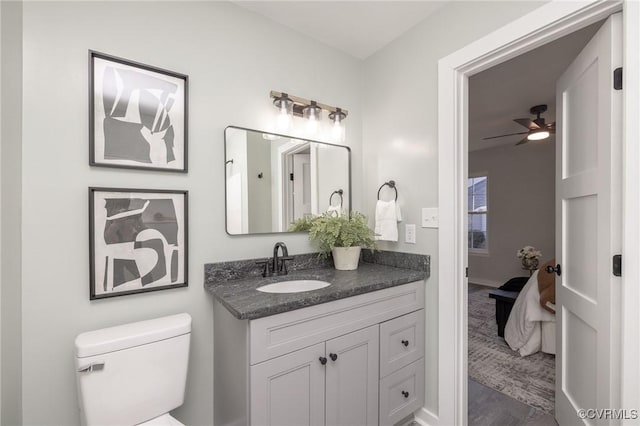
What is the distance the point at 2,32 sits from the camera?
1.04 m

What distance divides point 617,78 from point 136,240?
7.12ft

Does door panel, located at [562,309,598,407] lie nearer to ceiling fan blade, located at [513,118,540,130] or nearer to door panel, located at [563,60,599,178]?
door panel, located at [563,60,599,178]

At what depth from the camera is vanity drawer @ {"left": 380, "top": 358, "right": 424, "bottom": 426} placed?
5.08 feet

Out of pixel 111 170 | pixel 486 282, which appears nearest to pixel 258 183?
pixel 111 170

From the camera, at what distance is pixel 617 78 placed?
1.15m

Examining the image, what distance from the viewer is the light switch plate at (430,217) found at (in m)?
1.71

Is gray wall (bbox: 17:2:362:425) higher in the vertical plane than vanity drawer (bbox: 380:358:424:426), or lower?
higher

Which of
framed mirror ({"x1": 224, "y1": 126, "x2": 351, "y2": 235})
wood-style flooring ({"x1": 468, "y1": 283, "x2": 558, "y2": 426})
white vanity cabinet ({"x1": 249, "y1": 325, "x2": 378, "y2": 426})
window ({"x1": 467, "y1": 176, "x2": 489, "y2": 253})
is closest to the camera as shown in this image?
white vanity cabinet ({"x1": 249, "y1": 325, "x2": 378, "y2": 426})

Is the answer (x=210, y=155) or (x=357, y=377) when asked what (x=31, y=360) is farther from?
(x=357, y=377)

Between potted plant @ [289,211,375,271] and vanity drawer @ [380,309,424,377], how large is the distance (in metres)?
0.45

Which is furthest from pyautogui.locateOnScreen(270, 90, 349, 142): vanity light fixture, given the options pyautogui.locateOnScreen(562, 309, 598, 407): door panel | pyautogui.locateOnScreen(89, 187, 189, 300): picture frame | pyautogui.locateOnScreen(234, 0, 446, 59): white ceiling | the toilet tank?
pyautogui.locateOnScreen(562, 309, 598, 407): door panel

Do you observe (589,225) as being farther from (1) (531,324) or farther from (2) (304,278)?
(1) (531,324)

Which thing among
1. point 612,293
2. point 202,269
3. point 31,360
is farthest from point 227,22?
point 612,293

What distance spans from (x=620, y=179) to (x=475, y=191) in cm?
468
